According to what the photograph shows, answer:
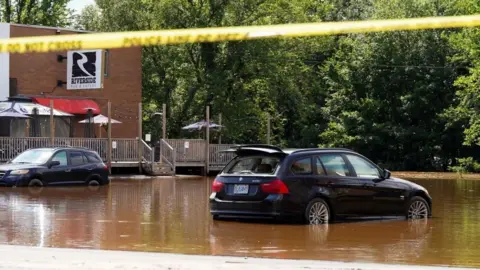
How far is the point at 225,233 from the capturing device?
48.7ft

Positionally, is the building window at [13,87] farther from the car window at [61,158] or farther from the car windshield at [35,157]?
the car window at [61,158]

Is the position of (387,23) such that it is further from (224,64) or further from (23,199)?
(224,64)

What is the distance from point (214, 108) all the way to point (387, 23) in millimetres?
50247

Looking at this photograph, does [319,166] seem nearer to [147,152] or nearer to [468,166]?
[147,152]

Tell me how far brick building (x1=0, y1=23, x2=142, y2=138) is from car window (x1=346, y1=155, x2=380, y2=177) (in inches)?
1051

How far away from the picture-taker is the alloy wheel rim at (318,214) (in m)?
16.1

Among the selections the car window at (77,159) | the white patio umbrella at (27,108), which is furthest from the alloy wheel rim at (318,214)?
the white patio umbrella at (27,108)

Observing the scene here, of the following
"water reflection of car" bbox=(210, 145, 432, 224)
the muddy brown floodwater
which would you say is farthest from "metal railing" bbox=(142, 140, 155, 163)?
"water reflection of car" bbox=(210, 145, 432, 224)

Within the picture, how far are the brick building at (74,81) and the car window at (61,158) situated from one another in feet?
44.9

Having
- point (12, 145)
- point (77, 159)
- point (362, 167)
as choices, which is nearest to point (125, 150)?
point (12, 145)

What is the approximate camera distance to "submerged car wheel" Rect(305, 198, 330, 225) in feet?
52.5

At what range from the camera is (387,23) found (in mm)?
5414

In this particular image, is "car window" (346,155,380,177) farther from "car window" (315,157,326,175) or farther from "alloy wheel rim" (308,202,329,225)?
"alloy wheel rim" (308,202,329,225)

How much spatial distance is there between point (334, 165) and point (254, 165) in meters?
1.46
